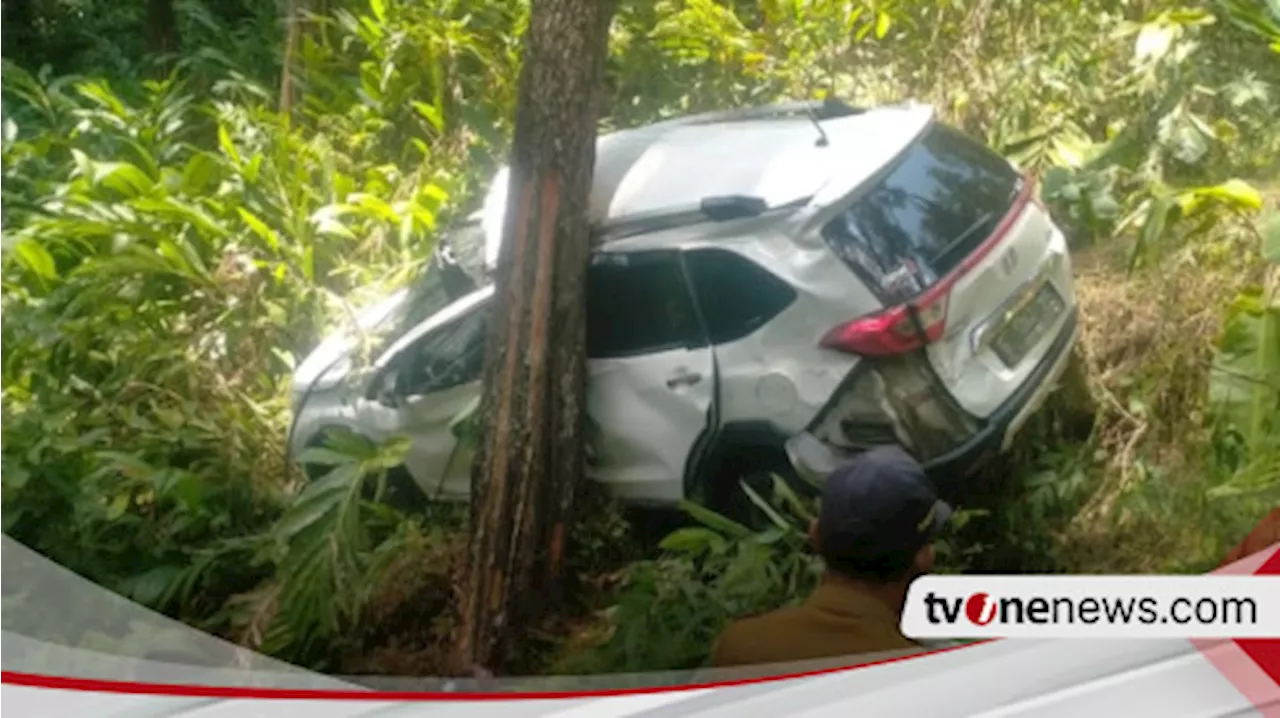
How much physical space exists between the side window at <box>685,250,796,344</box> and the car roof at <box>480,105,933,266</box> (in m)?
0.05

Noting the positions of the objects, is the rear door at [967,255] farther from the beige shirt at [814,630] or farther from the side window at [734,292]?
the beige shirt at [814,630]

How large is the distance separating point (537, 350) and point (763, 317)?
191mm

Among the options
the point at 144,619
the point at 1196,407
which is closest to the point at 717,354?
the point at 1196,407

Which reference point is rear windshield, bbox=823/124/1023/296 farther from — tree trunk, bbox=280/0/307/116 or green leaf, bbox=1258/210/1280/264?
tree trunk, bbox=280/0/307/116

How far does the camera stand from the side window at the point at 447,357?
40.2 inches

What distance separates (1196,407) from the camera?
1.05 meters

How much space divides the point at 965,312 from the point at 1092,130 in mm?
222

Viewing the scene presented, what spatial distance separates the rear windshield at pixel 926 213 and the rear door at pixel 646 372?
0.14m

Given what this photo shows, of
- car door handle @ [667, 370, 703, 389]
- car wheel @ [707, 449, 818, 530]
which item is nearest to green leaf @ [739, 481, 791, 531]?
car wheel @ [707, 449, 818, 530]

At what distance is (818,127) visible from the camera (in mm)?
1026

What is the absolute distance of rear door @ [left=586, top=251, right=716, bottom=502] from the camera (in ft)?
3.29

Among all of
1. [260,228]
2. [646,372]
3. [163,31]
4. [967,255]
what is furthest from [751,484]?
[163,31]

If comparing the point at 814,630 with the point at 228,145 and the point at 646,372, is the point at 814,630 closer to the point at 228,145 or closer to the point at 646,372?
the point at 646,372

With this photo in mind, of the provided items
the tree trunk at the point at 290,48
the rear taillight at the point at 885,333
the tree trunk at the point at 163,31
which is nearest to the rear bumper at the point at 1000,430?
the rear taillight at the point at 885,333
